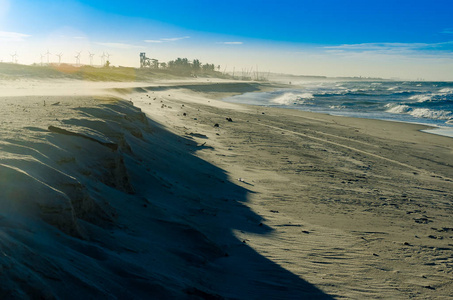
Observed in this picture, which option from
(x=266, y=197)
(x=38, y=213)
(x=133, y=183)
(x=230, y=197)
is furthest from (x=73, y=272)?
(x=266, y=197)

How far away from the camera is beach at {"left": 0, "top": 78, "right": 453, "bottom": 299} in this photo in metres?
3.25

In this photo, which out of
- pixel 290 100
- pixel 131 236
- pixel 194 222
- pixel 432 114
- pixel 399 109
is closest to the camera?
pixel 131 236

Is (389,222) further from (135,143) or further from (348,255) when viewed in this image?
(135,143)

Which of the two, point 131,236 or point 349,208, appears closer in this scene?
point 131,236

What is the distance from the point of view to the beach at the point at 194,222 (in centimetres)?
325

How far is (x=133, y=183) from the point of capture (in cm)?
633

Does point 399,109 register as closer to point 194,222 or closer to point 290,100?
point 290,100

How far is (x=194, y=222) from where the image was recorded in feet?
18.2

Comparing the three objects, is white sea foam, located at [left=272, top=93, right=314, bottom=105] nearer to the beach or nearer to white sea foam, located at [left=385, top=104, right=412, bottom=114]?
white sea foam, located at [left=385, top=104, right=412, bottom=114]

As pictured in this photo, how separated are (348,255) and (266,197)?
2.52 meters

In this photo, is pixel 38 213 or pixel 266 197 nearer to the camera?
pixel 38 213

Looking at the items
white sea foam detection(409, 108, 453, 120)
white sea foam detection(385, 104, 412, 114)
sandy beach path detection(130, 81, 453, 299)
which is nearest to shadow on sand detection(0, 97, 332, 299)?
sandy beach path detection(130, 81, 453, 299)

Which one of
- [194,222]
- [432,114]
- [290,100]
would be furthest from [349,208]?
[290,100]

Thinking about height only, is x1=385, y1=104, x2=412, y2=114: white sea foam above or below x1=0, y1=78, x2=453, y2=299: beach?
above
